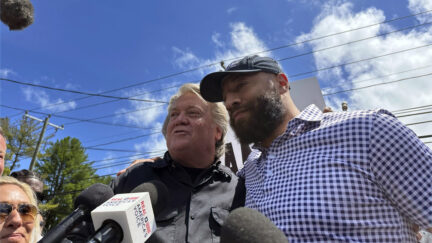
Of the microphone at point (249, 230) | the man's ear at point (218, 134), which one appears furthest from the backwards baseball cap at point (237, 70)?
the microphone at point (249, 230)

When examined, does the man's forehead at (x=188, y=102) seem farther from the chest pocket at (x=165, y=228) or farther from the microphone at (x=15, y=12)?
the microphone at (x=15, y=12)

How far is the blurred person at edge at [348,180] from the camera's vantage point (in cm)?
151

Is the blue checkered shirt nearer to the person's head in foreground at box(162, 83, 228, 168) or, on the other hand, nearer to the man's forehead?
the person's head in foreground at box(162, 83, 228, 168)

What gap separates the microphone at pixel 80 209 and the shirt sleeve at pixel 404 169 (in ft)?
4.49

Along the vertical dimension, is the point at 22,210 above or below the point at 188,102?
below

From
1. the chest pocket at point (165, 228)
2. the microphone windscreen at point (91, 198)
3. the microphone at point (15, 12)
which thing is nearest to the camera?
the microphone windscreen at point (91, 198)

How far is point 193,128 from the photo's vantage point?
2676 millimetres

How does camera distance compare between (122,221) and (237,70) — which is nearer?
(122,221)

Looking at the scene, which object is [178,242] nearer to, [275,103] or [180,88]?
[275,103]

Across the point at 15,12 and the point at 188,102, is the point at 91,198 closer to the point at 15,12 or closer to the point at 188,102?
the point at 15,12

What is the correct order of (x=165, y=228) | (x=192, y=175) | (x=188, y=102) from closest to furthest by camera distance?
(x=165, y=228)
(x=192, y=175)
(x=188, y=102)

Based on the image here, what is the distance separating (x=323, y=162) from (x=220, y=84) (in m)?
1.14

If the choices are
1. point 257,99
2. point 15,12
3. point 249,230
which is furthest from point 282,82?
point 15,12

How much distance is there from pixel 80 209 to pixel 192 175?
1.48 metres
